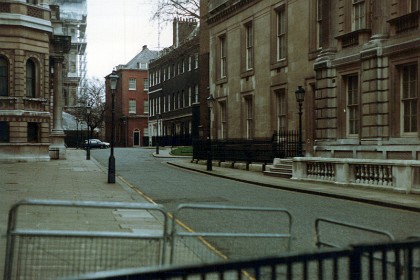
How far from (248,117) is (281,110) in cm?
434

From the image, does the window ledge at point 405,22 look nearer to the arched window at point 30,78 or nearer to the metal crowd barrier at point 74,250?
the metal crowd barrier at point 74,250

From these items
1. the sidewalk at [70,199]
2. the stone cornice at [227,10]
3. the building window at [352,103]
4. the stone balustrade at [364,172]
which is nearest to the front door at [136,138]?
the stone cornice at [227,10]

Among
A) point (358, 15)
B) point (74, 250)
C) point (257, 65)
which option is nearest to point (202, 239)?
point (74, 250)

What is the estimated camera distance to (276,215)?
514 inches

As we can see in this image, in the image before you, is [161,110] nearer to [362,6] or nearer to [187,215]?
[362,6]

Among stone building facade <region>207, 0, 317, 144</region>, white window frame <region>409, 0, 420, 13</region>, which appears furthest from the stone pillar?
white window frame <region>409, 0, 420, 13</region>

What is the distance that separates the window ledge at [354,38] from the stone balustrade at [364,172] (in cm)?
488

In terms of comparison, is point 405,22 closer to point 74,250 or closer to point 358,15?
point 358,15

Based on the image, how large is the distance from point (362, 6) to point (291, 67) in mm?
8111

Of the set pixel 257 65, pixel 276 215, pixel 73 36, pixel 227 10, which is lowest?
pixel 276 215

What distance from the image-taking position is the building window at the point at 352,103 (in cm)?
2397

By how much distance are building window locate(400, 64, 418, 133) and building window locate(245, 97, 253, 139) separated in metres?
16.1

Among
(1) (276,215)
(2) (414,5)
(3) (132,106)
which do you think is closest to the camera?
(1) (276,215)

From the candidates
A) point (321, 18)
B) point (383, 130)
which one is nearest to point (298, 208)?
point (383, 130)
